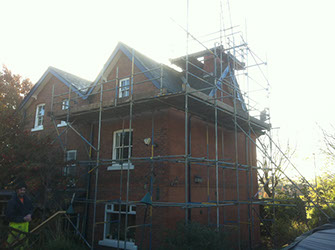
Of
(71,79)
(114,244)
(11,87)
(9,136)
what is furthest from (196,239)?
(11,87)

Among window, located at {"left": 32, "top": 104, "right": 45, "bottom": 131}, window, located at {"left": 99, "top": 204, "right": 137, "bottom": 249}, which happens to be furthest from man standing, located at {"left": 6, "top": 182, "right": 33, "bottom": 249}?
window, located at {"left": 32, "top": 104, "right": 45, "bottom": 131}

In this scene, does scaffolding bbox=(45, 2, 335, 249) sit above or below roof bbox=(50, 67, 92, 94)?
below

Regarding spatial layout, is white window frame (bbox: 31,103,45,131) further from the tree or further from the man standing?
the man standing

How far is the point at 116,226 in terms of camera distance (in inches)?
474

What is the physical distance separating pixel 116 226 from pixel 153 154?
11.4 ft

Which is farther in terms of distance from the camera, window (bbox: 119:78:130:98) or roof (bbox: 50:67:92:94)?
roof (bbox: 50:67:92:94)

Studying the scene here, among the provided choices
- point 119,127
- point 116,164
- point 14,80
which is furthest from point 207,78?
point 14,80

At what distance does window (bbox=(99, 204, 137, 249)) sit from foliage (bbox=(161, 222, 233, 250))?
3576mm

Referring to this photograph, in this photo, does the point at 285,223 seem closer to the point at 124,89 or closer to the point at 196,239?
the point at 196,239

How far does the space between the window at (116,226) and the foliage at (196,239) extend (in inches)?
141

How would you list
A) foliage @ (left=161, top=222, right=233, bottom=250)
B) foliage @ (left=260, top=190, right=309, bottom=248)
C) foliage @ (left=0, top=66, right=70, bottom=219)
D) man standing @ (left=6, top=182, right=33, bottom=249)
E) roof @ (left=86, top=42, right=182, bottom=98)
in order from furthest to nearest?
foliage @ (left=260, top=190, right=309, bottom=248) → roof @ (left=86, top=42, right=182, bottom=98) → foliage @ (left=0, top=66, right=70, bottom=219) → foliage @ (left=161, top=222, right=233, bottom=250) → man standing @ (left=6, top=182, right=33, bottom=249)

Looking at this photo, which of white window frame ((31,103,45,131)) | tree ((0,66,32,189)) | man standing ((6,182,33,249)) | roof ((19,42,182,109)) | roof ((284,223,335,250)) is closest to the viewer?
roof ((284,223,335,250))

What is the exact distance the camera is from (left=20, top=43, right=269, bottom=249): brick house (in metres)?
10.6

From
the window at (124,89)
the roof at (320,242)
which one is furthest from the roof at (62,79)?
the roof at (320,242)
